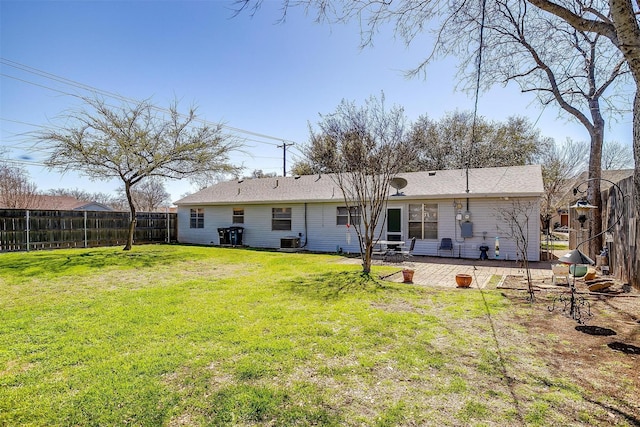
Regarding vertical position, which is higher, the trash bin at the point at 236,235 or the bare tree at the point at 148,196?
the bare tree at the point at 148,196

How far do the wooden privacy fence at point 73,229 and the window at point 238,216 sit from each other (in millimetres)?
4533

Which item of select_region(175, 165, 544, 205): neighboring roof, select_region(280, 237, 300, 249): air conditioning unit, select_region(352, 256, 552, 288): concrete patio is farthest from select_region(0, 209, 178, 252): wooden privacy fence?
select_region(352, 256, 552, 288): concrete patio

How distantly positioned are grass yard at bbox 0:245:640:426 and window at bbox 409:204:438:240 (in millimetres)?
6485

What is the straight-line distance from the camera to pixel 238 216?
17156mm

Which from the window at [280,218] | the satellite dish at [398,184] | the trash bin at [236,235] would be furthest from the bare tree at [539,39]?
the trash bin at [236,235]

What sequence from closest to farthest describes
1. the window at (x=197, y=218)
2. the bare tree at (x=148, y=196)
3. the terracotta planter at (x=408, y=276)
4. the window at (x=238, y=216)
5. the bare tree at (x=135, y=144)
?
the terracotta planter at (x=408, y=276), the bare tree at (x=135, y=144), the window at (x=238, y=216), the window at (x=197, y=218), the bare tree at (x=148, y=196)

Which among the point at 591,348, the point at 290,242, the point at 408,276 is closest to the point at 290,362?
the point at 591,348

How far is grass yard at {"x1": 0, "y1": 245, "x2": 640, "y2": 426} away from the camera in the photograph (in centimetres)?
248

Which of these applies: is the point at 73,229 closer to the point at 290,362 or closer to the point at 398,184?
the point at 398,184

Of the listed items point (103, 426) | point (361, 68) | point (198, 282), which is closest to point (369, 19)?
point (361, 68)

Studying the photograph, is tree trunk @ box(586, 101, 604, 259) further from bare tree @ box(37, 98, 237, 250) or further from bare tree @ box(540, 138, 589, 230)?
bare tree @ box(37, 98, 237, 250)

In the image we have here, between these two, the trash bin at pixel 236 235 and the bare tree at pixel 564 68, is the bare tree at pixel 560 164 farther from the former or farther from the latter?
the trash bin at pixel 236 235

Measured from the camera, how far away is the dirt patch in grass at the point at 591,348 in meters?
2.63

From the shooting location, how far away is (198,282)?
741 cm
